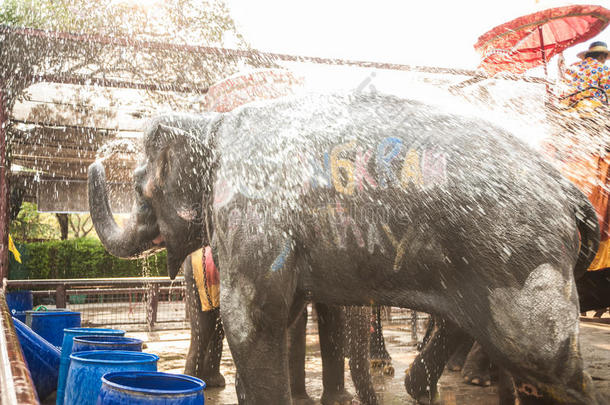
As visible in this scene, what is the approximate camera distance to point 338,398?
3439 millimetres

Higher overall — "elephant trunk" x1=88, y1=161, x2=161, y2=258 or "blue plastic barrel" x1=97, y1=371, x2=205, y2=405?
"elephant trunk" x1=88, y1=161, x2=161, y2=258

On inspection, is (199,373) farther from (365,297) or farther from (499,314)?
(499,314)

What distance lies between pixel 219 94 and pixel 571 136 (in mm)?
2176

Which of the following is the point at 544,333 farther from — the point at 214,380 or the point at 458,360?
the point at 458,360

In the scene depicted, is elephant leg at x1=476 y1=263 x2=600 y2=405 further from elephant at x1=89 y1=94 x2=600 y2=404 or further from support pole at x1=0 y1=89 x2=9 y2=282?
support pole at x1=0 y1=89 x2=9 y2=282

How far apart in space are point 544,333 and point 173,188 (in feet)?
5.42

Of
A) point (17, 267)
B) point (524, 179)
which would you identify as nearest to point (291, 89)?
point (524, 179)

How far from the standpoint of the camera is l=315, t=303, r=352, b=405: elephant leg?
3.48 meters

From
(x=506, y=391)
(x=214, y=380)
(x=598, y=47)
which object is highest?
(x=598, y=47)

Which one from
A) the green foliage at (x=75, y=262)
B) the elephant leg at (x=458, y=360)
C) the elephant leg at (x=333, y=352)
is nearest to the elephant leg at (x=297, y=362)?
the elephant leg at (x=333, y=352)

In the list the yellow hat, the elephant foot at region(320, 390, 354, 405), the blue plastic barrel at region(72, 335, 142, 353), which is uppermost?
the yellow hat

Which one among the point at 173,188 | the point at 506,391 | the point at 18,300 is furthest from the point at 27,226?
the point at 506,391

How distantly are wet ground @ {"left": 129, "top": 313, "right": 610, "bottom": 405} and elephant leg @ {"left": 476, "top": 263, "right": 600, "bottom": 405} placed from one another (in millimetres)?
1996

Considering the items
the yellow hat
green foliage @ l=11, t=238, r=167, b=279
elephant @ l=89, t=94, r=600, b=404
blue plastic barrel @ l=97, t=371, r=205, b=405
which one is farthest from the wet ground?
green foliage @ l=11, t=238, r=167, b=279
